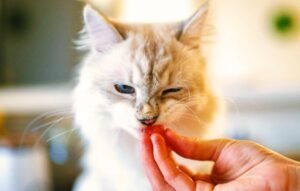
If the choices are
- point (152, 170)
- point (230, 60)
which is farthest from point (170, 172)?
point (230, 60)

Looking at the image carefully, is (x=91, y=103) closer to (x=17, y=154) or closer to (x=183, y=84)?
(x=183, y=84)

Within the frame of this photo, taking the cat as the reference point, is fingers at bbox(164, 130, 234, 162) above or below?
below

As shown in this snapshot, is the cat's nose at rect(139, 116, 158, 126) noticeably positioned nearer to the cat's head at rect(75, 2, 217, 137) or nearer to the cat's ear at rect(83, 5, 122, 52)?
the cat's head at rect(75, 2, 217, 137)

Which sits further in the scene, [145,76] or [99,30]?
[99,30]

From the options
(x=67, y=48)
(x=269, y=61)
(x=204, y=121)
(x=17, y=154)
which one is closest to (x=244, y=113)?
(x=269, y=61)

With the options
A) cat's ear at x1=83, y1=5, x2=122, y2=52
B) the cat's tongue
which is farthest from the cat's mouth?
cat's ear at x1=83, y1=5, x2=122, y2=52

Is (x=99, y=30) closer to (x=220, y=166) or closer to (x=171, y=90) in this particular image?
(x=171, y=90)
